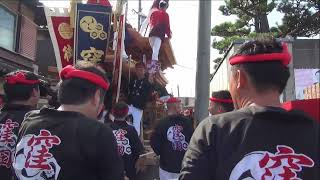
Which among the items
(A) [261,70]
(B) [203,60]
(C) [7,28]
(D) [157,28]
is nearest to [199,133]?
(A) [261,70]

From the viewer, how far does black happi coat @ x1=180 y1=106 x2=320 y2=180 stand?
1.94 meters

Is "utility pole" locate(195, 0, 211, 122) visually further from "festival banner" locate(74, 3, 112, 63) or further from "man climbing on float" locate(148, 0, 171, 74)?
"man climbing on float" locate(148, 0, 171, 74)

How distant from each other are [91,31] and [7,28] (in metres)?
5.31

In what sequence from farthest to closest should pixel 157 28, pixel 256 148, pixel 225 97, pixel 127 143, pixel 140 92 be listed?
pixel 140 92, pixel 157 28, pixel 127 143, pixel 225 97, pixel 256 148

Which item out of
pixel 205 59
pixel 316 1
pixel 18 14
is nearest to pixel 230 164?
pixel 205 59

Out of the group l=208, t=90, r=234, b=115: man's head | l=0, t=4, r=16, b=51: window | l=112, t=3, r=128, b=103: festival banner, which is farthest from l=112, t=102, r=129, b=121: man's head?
l=0, t=4, r=16, b=51: window

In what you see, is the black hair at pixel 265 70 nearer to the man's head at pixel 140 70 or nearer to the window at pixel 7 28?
the man's head at pixel 140 70

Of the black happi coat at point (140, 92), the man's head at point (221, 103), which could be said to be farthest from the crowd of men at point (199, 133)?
the black happi coat at point (140, 92)

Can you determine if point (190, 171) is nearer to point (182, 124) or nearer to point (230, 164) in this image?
point (230, 164)

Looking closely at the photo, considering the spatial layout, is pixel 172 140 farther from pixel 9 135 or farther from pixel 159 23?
pixel 9 135

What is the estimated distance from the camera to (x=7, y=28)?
35.3 ft

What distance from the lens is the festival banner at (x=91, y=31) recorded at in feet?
20.4

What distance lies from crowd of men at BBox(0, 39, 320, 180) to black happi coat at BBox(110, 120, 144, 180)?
2.32 m

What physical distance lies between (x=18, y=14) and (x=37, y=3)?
1038 millimetres
